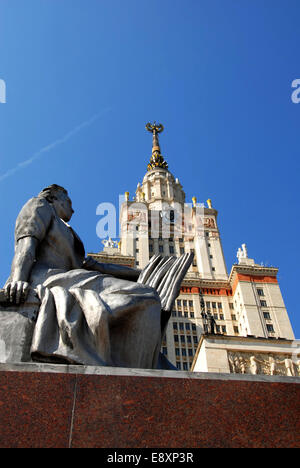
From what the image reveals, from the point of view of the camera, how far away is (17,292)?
4.72 metres

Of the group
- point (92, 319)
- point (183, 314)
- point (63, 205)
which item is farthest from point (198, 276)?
point (92, 319)

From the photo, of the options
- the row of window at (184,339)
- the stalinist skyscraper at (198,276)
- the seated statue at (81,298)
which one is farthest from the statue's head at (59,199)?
the row of window at (184,339)

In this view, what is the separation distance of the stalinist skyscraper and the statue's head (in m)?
42.3

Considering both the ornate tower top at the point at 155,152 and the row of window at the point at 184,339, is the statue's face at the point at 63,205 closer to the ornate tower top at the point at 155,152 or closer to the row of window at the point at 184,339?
the row of window at the point at 184,339

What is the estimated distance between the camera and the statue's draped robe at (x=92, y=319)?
422 cm

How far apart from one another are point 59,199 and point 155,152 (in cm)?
10336

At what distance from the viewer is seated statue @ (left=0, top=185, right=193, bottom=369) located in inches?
168

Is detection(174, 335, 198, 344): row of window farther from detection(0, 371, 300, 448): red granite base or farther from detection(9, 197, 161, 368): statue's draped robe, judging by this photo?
detection(0, 371, 300, 448): red granite base

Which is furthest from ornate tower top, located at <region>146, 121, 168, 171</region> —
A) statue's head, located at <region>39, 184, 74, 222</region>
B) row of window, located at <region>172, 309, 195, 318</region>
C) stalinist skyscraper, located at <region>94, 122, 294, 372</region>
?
statue's head, located at <region>39, 184, 74, 222</region>

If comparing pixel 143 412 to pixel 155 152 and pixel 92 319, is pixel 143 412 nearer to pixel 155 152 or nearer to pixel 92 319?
pixel 92 319

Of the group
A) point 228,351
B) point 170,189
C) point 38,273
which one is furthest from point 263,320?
point 38,273

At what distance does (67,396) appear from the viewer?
3.39m
